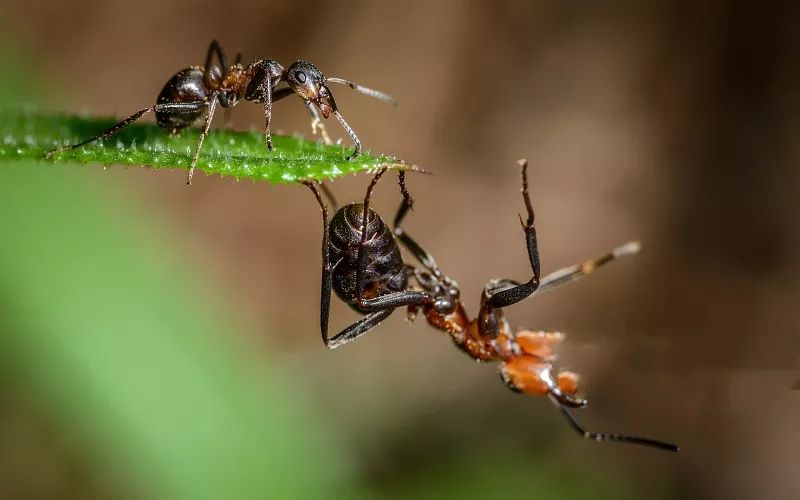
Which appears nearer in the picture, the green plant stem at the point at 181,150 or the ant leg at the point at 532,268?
the green plant stem at the point at 181,150

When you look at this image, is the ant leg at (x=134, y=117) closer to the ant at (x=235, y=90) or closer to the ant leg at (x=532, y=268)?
the ant at (x=235, y=90)

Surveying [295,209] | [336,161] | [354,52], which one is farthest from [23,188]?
[354,52]

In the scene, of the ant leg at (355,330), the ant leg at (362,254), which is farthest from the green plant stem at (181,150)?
the ant leg at (355,330)

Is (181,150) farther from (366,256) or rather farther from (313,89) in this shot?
(366,256)

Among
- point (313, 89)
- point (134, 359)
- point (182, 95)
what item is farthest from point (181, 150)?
point (134, 359)

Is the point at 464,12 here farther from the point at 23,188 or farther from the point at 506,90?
the point at 23,188
